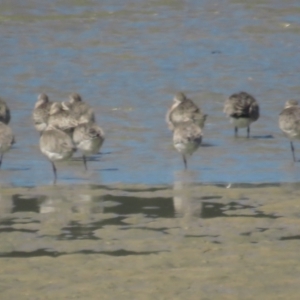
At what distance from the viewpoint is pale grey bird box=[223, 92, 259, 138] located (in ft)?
59.2

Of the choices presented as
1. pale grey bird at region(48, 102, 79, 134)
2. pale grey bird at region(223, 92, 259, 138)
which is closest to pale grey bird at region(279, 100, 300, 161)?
pale grey bird at region(223, 92, 259, 138)

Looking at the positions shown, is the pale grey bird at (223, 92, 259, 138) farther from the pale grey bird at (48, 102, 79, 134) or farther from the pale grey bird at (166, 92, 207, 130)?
the pale grey bird at (48, 102, 79, 134)

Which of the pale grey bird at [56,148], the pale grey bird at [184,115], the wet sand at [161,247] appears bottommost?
the wet sand at [161,247]

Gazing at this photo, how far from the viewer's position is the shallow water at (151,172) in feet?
32.2

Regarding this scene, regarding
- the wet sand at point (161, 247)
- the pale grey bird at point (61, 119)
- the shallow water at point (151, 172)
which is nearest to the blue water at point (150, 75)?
the shallow water at point (151, 172)

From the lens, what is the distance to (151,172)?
1492 cm

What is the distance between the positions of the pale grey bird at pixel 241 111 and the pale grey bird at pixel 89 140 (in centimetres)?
305

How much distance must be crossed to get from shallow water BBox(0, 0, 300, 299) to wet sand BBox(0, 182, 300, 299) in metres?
0.02

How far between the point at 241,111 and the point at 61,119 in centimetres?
278

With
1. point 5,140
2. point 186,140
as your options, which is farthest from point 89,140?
point 186,140

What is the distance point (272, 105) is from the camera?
66.6 ft

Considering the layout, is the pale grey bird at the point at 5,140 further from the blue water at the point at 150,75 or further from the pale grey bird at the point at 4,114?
the pale grey bird at the point at 4,114

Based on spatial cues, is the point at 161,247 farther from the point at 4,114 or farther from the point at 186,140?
the point at 4,114

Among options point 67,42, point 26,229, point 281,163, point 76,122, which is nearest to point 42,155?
point 76,122
